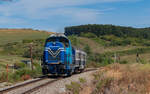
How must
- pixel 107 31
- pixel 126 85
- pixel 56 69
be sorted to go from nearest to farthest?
pixel 126 85 < pixel 56 69 < pixel 107 31

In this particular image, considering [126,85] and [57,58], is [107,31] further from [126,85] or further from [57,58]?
[126,85]

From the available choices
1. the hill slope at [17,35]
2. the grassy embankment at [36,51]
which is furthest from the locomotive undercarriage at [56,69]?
the hill slope at [17,35]

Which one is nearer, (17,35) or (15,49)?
(15,49)

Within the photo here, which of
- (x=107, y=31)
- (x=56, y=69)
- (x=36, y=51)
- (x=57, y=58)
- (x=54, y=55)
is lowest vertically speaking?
(x=56, y=69)

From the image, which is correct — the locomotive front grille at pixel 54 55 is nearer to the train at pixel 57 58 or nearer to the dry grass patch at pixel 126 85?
the train at pixel 57 58

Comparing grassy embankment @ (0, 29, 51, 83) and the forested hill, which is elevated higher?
the forested hill

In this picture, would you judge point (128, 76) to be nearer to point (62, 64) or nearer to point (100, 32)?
point (62, 64)

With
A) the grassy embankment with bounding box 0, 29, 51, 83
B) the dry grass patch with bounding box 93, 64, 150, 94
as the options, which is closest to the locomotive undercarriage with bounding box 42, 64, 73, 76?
the grassy embankment with bounding box 0, 29, 51, 83

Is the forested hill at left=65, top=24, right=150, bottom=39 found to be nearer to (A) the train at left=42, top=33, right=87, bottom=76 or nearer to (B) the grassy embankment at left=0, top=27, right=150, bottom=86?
(B) the grassy embankment at left=0, top=27, right=150, bottom=86

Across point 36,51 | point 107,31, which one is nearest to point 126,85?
point 36,51

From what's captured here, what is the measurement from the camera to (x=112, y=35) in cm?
14400

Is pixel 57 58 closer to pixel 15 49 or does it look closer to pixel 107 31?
pixel 15 49

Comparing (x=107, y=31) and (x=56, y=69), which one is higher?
(x=107, y=31)

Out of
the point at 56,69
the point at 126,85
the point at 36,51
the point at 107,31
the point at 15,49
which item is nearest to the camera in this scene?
the point at 126,85
